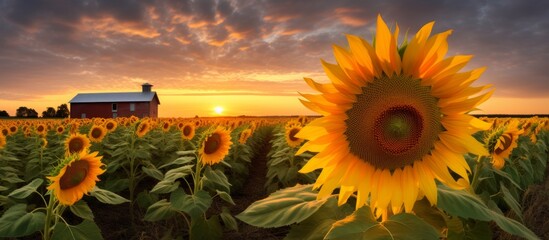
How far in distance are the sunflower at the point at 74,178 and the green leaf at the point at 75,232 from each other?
0.83 ft

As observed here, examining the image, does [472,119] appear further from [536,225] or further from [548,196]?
[548,196]

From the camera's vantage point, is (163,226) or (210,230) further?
(163,226)

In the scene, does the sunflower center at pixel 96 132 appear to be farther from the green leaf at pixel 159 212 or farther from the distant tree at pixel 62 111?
the distant tree at pixel 62 111

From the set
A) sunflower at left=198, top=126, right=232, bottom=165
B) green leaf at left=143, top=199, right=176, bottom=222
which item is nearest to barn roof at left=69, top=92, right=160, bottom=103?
sunflower at left=198, top=126, right=232, bottom=165

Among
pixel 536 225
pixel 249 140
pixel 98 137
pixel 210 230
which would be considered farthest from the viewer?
pixel 249 140

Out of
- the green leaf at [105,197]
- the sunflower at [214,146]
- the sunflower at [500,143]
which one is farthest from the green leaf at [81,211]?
the sunflower at [500,143]

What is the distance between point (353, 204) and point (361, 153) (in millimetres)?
1009

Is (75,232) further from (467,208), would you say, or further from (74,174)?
(467,208)

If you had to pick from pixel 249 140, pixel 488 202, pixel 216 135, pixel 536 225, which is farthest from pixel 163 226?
pixel 249 140

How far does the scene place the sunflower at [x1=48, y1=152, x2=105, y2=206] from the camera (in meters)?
3.50

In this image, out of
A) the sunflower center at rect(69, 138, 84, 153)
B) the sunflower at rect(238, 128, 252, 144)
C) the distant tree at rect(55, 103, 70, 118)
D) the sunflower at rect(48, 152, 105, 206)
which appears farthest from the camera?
the distant tree at rect(55, 103, 70, 118)

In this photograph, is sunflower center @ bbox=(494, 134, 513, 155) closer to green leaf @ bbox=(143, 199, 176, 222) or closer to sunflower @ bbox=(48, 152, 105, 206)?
green leaf @ bbox=(143, 199, 176, 222)

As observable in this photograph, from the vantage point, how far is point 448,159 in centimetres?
188

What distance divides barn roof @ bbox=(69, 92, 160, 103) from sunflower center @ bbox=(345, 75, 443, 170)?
6216 cm
